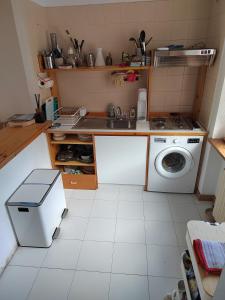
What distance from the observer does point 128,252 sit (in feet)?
5.76

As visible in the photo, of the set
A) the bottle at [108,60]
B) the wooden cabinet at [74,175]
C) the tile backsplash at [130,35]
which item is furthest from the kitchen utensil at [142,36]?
the wooden cabinet at [74,175]

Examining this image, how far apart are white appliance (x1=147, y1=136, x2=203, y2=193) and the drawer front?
707 mm

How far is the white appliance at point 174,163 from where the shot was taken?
218 cm

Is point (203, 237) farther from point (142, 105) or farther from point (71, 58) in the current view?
point (71, 58)

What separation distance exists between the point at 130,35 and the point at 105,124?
107cm

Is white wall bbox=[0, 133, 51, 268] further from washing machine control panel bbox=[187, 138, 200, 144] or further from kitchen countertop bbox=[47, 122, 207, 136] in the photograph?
washing machine control panel bbox=[187, 138, 200, 144]

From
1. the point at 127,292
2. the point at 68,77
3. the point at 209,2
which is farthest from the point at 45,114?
the point at 209,2

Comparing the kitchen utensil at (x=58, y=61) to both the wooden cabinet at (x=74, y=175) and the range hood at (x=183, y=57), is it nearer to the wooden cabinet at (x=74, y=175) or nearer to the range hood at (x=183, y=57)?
the wooden cabinet at (x=74, y=175)

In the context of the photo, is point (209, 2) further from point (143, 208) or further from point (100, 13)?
point (143, 208)

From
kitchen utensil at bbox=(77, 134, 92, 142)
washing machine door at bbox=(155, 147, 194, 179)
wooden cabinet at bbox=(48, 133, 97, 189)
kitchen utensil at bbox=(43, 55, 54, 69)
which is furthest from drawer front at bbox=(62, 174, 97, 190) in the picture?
kitchen utensil at bbox=(43, 55, 54, 69)

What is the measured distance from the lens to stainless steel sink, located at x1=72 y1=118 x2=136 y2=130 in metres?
2.36

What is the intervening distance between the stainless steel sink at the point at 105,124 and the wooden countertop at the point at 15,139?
16.8 inches

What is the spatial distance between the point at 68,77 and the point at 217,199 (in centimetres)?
221

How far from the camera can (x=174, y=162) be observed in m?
2.50
